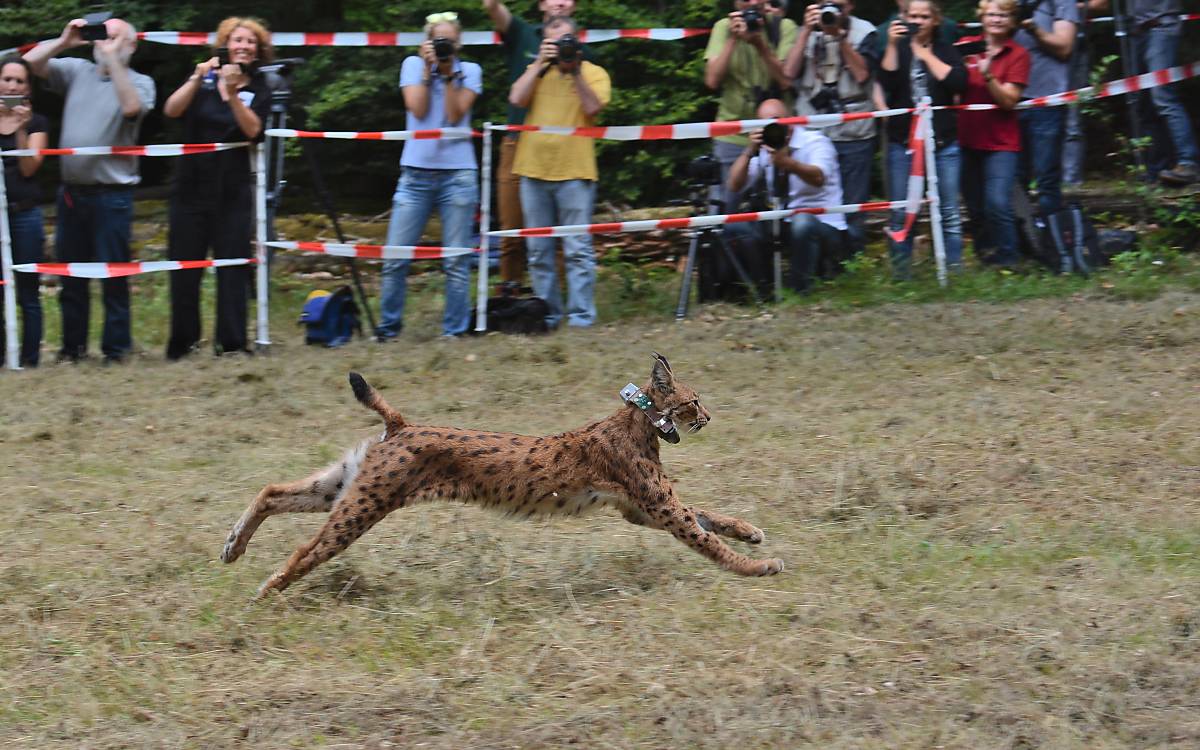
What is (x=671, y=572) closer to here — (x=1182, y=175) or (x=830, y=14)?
(x=830, y=14)

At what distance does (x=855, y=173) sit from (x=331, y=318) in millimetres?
4234

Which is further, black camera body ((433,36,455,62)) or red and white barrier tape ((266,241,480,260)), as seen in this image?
red and white barrier tape ((266,241,480,260))

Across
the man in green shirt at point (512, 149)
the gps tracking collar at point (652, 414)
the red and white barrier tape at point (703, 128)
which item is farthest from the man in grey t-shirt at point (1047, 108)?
the gps tracking collar at point (652, 414)

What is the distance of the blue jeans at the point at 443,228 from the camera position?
→ 10828 mm

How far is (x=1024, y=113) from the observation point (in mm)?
11625

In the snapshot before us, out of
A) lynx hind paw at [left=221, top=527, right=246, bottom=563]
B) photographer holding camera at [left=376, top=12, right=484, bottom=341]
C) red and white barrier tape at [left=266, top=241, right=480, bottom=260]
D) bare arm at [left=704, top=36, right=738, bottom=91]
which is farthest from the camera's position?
bare arm at [left=704, top=36, right=738, bottom=91]

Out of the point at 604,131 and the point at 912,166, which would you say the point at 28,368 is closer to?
the point at 604,131

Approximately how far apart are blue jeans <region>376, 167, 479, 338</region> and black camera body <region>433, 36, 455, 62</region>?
850 millimetres

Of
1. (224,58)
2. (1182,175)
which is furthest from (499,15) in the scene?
(1182,175)

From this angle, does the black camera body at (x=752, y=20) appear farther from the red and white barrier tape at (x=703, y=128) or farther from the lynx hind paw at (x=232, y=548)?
the lynx hind paw at (x=232, y=548)

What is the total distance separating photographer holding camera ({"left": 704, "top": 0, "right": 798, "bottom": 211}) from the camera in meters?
11.3

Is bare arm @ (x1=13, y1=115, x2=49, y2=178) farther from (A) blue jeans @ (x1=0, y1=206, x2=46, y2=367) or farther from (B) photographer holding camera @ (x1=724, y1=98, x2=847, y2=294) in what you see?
(B) photographer holding camera @ (x1=724, y1=98, x2=847, y2=294)

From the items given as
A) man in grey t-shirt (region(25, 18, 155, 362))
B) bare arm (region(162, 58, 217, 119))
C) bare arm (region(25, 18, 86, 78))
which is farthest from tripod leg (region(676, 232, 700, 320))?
bare arm (region(25, 18, 86, 78))

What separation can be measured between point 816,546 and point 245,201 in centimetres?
579
